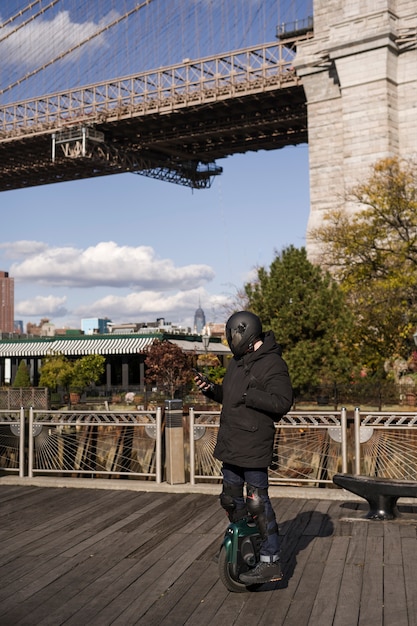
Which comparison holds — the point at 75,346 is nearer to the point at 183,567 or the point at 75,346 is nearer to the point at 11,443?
the point at 11,443

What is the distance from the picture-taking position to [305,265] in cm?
2955

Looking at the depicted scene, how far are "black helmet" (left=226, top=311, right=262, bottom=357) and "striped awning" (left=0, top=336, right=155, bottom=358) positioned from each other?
153 ft

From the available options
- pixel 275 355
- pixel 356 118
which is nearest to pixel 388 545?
pixel 275 355

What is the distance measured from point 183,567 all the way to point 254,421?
1.78 m

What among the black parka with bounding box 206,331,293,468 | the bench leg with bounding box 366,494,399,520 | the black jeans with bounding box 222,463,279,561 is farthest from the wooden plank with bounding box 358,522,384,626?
the black parka with bounding box 206,331,293,468

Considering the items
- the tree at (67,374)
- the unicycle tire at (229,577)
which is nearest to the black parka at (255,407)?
the unicycle tire at (229,577)

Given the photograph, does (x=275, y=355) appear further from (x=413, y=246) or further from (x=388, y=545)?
(x=413, y=246)

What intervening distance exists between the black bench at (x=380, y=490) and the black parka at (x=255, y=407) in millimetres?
2692

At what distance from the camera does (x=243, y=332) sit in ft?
18.6

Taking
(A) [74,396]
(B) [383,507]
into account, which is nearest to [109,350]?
(A) [74,396]

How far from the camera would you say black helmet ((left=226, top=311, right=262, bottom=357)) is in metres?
5.68

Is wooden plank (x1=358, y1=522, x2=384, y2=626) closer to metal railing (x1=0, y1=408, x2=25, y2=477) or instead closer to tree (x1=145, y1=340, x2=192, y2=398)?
metal railing (x1=0, y1=408, x2=25, y2=477)

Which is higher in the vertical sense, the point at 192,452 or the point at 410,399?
the point at 192,452

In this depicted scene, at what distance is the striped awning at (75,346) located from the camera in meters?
55.9
